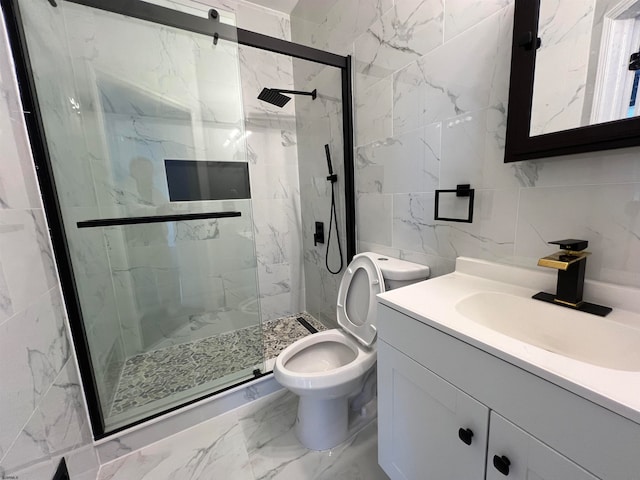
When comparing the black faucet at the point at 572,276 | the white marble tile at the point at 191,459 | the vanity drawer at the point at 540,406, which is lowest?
the white marble tile at the point at 191,459

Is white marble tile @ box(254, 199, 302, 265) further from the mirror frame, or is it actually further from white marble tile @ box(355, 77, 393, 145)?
the mirror frame

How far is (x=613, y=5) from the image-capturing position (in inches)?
26.9

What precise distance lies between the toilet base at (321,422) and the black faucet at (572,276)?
1015mm

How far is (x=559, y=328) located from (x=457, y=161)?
2.26 feet

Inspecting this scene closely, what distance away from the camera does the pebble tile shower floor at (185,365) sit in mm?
1488

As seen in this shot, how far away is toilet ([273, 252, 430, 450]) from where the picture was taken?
113 cm

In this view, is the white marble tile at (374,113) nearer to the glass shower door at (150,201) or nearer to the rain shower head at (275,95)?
the rain shower head at (275,95)

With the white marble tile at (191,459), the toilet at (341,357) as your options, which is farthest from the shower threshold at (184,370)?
the toilet at (341,357)

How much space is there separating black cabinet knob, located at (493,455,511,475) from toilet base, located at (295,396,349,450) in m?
0.77

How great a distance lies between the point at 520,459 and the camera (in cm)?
56

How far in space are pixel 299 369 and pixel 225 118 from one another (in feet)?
5.20

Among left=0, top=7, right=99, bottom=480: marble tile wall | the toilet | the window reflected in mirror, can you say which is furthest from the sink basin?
left=0, top=7, right=99, bottom=480: marble tile wall

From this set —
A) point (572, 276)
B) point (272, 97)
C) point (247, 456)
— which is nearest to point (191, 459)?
point (247, 456)

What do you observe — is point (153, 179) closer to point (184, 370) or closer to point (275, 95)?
point (275, 95)
